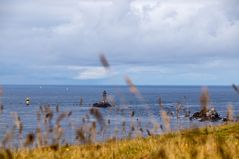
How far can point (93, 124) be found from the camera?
9.04 meters

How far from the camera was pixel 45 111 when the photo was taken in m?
8.71

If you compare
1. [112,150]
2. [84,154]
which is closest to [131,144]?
[112,150]

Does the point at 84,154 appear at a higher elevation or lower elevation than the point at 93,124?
lower

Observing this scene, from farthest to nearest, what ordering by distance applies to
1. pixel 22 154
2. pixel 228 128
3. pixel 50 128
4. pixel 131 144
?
pixel 228 128
pixel 131 144
pixel 22 154
pixel 50 128

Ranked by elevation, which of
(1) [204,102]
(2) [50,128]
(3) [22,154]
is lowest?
(3) [22,154]

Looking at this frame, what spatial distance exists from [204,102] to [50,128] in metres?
3.00

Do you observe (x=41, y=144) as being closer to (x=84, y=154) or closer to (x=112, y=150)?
(x=84, y=154)

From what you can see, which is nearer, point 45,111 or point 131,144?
point 45,111

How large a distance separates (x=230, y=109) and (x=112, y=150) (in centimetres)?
264

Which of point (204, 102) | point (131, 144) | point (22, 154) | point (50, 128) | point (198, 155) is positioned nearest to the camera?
point (204, 102)

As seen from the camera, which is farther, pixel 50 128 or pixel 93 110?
pixel 50 128

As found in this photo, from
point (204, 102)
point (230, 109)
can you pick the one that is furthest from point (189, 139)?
point (204, 102)

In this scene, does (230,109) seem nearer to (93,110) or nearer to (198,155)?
(198,155)

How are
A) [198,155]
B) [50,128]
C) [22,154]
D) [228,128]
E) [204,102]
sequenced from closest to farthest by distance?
[204,102] → [198,155] → [50,128] → [22,154] → [228,128]
